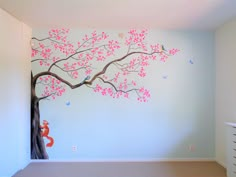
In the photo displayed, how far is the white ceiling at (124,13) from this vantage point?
10.7ft

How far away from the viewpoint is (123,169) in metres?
4.26

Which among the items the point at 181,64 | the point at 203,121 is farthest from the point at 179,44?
the point at 203,121

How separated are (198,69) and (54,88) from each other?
103 inches

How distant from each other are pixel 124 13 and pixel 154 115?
196cm

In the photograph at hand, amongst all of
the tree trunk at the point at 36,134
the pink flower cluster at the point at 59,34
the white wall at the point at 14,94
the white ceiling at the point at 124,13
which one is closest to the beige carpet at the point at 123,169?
the tree trunk at the point at 36,134

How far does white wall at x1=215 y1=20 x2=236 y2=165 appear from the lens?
4.13 meters

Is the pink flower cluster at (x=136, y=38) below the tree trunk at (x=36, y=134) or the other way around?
the other way around

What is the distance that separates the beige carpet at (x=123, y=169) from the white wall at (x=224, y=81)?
47 cm

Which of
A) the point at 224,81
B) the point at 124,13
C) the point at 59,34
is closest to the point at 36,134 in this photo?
the point at 59,34

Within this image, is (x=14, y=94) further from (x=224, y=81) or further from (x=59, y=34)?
(x=224, y=81)

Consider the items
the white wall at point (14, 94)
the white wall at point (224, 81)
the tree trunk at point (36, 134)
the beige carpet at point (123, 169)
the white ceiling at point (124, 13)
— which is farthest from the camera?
the tree trunk at point (36, 134)

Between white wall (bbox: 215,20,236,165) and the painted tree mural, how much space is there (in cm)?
79

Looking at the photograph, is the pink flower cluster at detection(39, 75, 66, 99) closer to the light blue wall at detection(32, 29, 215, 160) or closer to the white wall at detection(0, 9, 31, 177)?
the light blue wall at detection(32, 29, 215, 160)

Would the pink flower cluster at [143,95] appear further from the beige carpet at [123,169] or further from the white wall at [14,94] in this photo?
the white wall at [14,94]
